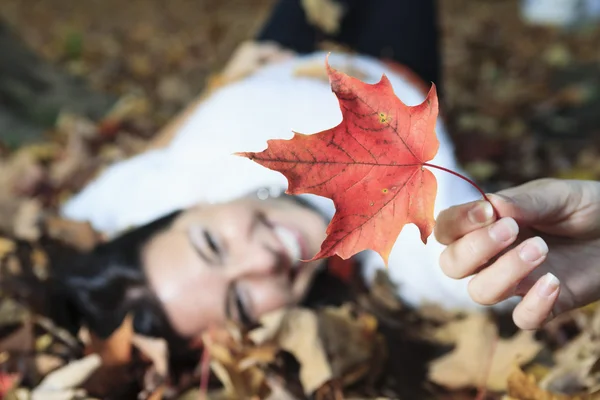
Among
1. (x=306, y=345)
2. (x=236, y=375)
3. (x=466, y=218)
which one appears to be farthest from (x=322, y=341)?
(x=466, y=218)

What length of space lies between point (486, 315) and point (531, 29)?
3122mm

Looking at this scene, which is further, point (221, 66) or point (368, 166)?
point (221, 66)

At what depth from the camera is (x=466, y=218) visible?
56 cm

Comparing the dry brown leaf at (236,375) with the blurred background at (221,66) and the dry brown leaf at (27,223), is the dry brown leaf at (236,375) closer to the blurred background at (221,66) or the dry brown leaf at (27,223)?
the dry brown leaf at (27,223)

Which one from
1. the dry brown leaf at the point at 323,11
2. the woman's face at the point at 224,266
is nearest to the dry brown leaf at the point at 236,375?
the woman's face at the point at 224,266

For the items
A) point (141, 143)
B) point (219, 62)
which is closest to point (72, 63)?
point (219, 62)

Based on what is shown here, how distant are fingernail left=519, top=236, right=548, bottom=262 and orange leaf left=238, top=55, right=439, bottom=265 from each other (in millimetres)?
126

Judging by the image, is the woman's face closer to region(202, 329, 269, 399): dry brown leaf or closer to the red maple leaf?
region(202, 329, 269, 399): dry brown leaf

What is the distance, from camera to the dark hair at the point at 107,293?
1.14m

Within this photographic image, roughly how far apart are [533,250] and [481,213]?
0.06 metres

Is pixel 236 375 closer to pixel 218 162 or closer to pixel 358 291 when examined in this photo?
pixel 358 291

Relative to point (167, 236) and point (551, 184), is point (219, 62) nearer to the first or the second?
point (167, 236)

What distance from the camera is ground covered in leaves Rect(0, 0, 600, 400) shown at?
955 mm

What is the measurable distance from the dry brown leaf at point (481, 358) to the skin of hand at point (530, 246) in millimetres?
342
